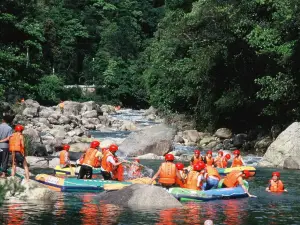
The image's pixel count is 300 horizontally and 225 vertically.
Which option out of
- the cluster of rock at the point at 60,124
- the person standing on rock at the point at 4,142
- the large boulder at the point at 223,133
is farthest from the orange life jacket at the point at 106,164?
the large boulder at the point at 223,133

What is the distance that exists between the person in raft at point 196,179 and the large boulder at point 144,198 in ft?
6.11

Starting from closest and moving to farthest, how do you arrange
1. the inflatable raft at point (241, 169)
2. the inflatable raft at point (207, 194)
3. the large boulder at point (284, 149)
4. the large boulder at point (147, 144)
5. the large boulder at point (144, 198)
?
the large boulder at point (144, 198) < the inflatable raft at point (207, 194) < the inflatable raft at point (241, 169) < the large boulder at point (284, 149) < the large boulder at point (147, 144)

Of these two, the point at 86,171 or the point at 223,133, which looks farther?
the point at 223,133

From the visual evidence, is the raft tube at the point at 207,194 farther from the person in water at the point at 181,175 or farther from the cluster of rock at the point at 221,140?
the cluster of rock at the point at 221,140

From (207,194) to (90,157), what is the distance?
3.42 meters

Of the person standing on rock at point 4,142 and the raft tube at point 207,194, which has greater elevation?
the person standing on rock at point 4,142

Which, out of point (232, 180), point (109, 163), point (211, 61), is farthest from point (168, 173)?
point (211, 61)

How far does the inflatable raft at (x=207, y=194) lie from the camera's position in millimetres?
17281

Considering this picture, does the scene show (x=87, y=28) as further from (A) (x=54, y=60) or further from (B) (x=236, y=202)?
(B) (x=236, y=202)

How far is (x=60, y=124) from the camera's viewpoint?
40.0 m

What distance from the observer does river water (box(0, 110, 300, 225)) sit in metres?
13.7

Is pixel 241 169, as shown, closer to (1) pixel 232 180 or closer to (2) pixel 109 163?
(1) pixel 232 180

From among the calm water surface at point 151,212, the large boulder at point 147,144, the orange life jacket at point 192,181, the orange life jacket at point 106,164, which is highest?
the large boulder at point 147,144

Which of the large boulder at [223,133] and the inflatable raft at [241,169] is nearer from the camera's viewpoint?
the inflatable raft at [241,169]
